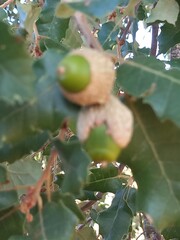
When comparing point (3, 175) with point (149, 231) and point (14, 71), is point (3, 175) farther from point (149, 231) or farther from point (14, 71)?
point (149, 231)

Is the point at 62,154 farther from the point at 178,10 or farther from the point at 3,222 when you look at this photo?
the point at 178,10

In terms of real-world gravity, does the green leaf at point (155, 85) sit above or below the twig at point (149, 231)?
above

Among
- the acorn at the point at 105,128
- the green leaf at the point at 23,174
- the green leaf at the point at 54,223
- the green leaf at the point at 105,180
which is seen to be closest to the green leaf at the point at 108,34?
the green leaf at the point at 105,180

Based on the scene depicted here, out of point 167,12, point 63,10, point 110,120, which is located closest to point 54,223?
point 110,120

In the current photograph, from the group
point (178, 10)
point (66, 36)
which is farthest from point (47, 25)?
point (178, 10)

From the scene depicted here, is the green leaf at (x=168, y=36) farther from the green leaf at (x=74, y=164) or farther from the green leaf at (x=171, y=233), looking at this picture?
the green leaf at (x=74, y=164)

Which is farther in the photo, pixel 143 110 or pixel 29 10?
pixel 29 10

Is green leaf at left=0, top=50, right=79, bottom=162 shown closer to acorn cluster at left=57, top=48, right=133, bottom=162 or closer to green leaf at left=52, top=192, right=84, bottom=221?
acorn cluster at left=57, top=48, right=133, bottom=162
